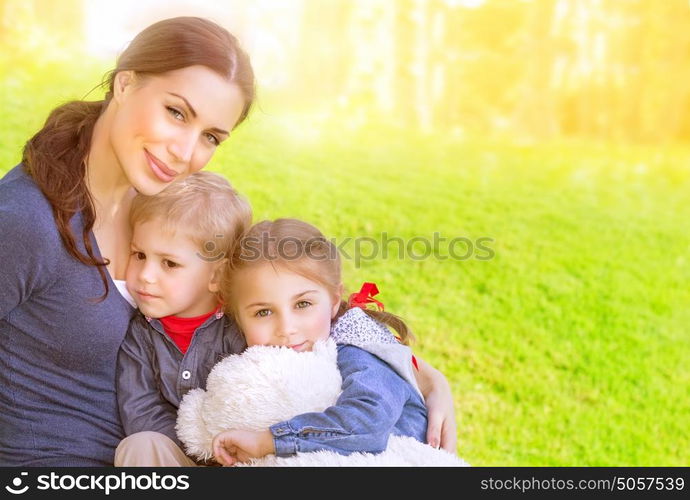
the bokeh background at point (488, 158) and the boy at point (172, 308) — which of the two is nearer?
the boy at point (172, 308)

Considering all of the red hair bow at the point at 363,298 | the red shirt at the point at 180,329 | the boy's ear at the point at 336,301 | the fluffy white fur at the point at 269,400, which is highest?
the red hair bow at the point at 363,298

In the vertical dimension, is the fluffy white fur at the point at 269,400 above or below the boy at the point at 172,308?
below

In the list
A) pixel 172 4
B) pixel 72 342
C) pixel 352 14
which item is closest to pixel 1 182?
pixel 72 342

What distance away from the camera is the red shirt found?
1847 mm

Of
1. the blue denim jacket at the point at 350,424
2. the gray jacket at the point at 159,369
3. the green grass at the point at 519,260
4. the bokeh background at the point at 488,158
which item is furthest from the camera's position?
the bokeh background at the point at 488,158

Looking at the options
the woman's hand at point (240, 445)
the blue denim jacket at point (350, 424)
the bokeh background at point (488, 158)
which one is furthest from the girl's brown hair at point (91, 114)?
the bokeh background at point (488, 158)

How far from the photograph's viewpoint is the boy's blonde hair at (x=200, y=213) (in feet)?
6.03

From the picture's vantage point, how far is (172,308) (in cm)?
181

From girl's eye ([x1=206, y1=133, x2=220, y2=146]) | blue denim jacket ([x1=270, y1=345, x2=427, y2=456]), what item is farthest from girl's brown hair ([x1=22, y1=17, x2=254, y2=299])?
blue denim jacket ([x1=270, y1=345, x2=427, y2=456])

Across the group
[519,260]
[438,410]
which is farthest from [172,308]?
[519,260]

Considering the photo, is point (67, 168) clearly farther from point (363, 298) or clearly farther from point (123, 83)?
point (363, 298)

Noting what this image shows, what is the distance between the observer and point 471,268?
489 centimetres

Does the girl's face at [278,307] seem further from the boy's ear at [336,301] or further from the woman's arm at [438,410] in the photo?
the woman's arm at [438,410]

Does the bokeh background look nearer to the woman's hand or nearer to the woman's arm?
the woman's arm
